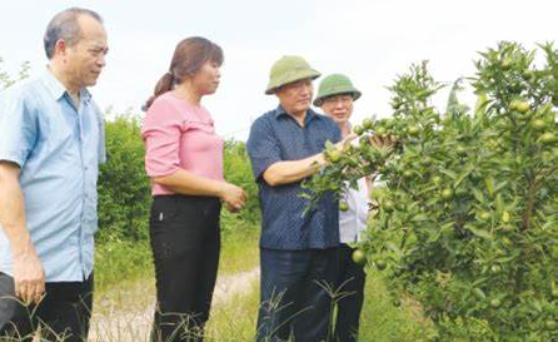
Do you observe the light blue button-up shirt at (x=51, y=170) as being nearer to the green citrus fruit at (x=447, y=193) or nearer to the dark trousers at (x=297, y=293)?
the dark trousers at (x=297, y=293)

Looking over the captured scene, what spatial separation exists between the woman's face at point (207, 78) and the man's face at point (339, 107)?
3.83 feet

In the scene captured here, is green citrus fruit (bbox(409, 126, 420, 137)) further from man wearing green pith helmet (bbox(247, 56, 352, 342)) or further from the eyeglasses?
the eyeglasses

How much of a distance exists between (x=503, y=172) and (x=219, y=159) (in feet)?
5.41

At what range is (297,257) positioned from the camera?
390 cm

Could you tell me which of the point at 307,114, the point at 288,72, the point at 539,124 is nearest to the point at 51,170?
the point at 288,72

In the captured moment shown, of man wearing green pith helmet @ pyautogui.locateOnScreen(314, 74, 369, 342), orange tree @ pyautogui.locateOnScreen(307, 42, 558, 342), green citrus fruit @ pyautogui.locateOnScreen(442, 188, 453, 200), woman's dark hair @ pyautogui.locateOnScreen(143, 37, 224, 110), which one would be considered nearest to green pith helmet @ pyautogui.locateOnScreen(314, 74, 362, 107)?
man wearing green pith helmet @ pyautogui.locateOnScreen(314, 74, 369, 342)

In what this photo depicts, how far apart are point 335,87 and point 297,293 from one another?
1.48 m

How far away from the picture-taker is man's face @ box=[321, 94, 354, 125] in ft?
15.9

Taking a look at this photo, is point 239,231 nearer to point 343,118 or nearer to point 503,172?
point 343,118

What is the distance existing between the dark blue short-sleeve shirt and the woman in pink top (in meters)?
0.21

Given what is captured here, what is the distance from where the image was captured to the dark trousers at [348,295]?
4.20 m

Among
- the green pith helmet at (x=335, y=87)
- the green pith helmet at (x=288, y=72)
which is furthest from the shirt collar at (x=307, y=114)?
Result: the green pith helmet at (x=335, y=87)

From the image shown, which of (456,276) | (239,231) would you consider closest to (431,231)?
(456,276)

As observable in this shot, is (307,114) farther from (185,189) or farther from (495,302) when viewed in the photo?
(495,302)
